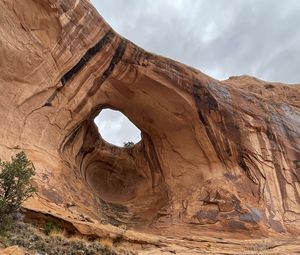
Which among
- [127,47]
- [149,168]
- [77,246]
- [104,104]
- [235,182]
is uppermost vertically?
[127,47]

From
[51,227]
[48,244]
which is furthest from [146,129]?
[48,244]

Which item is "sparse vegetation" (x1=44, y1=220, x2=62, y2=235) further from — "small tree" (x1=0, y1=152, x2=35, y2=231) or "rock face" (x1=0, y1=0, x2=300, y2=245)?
"rock face" (x1=0, y1=0, x2=300, y2=245)

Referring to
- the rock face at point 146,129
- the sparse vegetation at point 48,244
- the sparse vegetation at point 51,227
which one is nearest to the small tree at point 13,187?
the sparse vegetation at point 48,244

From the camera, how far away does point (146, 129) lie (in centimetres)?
1964

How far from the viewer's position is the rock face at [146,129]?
13.4 meters

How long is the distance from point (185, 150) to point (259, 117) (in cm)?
371

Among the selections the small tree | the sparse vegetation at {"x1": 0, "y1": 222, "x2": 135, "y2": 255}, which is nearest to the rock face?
the small tree

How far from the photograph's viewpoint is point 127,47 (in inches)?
651

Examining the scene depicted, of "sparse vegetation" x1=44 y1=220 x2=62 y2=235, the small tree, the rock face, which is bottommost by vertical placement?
"sparse vegetation" x1=44 y1=220 x2=62 y2=235

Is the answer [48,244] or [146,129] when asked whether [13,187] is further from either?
[146,129]

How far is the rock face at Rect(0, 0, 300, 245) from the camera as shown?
44.0ft

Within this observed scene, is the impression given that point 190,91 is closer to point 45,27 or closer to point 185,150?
point 185,150

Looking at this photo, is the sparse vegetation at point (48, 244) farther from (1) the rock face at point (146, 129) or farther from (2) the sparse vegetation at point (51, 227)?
(1) the rock face at point (146, 129)

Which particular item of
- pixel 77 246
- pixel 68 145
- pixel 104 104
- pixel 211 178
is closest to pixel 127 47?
pixel 104 104
